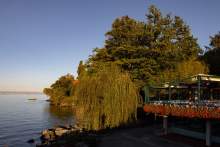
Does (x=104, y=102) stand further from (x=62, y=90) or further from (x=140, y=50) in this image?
(x=62, y=90)

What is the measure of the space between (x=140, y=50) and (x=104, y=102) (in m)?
11.8

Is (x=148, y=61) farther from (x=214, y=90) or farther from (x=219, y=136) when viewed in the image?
(x=219, y=136)

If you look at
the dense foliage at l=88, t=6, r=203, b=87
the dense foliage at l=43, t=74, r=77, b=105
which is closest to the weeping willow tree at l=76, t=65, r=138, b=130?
the dense foliage at l=88, t=6, r=203, b=87

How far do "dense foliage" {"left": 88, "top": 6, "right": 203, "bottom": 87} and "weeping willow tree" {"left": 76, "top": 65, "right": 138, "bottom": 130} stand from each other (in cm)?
722

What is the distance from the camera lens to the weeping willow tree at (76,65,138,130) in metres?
25.9

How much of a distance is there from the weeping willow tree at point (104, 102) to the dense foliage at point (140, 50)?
7222mm

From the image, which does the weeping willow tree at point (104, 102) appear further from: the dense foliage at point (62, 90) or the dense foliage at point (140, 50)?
the dense foliage at point (62, 90)

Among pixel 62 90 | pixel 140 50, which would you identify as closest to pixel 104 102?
pixel 140 50

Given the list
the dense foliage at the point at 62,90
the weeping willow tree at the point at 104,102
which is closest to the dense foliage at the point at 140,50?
the weeping willow tree at the point at 104,102

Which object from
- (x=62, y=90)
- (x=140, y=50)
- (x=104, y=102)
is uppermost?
(x=140, y=50)

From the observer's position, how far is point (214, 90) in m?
27.3

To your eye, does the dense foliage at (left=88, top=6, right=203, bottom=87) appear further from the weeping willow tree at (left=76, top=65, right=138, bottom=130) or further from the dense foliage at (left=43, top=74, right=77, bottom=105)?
the dense foliage at (left=43, top=74, right=77, bottom=105)

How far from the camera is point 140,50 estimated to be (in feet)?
116

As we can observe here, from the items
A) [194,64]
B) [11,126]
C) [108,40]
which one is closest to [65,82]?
[11,126]
